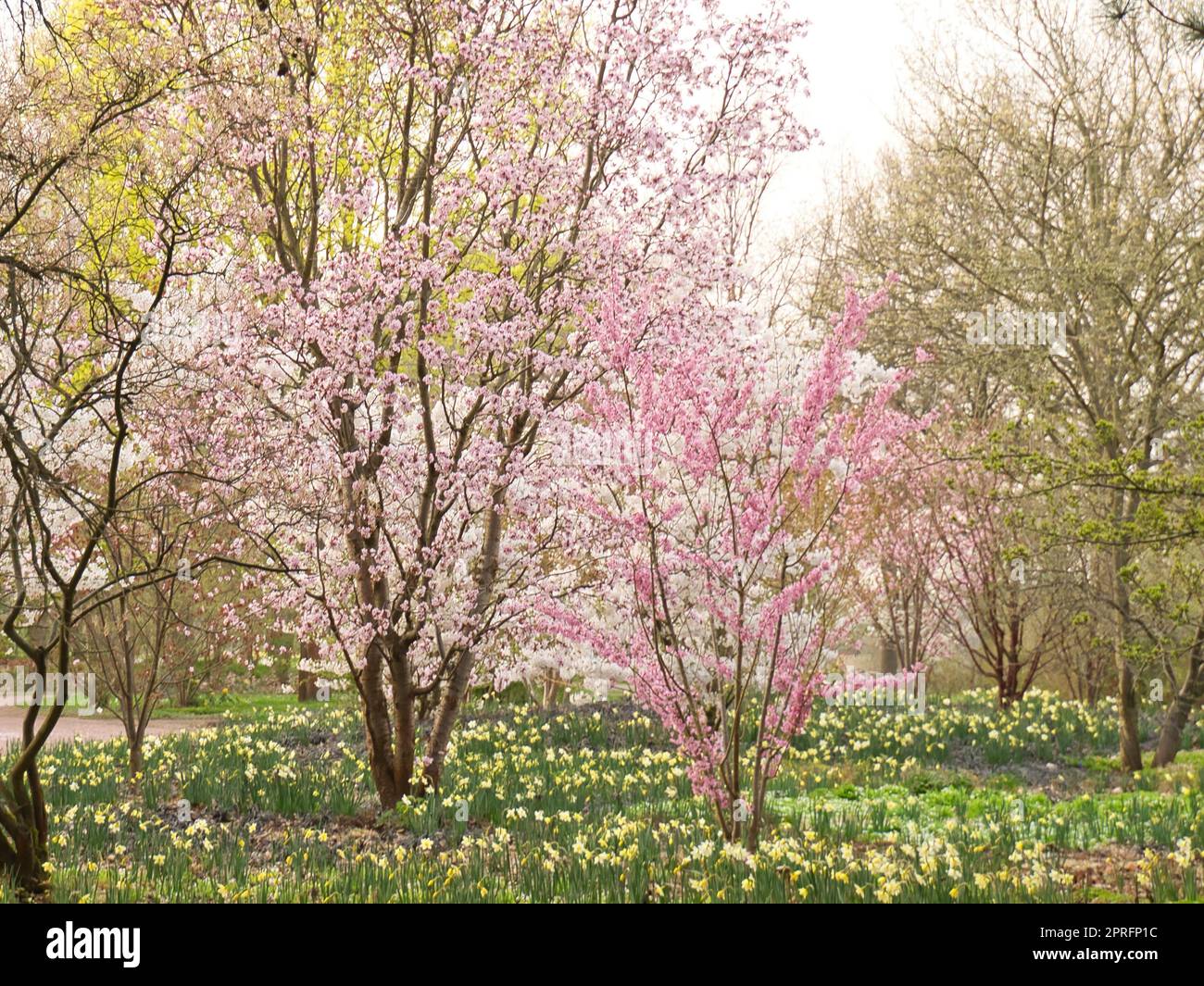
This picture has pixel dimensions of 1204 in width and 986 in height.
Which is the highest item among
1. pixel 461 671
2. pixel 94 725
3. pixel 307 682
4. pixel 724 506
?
pixel 724 506

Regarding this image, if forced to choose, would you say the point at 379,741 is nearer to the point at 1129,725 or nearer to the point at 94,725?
the point at 1129,725

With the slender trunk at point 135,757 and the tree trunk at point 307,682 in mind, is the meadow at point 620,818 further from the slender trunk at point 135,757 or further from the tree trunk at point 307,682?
the tree trunk at point 307,682

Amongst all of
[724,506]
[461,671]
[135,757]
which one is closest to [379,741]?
[461,671]

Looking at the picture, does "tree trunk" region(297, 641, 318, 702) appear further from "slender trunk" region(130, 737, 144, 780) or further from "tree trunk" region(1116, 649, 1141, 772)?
"tree trunk" region(1116, 649, 1141, 772)

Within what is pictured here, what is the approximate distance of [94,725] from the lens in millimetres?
16016

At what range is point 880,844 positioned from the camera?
7.30 metres

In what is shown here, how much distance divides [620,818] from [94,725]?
11784mm

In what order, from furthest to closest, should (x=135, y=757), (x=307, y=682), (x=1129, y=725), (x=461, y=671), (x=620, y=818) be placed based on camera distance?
(x=307, y=682) → (x=1129, y=725) → (x=135, y=757) → (x=461, y=671) → (x=620, y=818)

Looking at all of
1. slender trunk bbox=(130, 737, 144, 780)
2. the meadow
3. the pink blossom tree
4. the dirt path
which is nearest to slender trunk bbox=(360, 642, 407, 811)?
the meadow

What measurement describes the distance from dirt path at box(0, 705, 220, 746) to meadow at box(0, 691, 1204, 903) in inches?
93.8

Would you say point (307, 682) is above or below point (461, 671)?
below

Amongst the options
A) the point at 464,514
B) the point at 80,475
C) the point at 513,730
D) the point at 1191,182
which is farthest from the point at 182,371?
the point at 1191,182

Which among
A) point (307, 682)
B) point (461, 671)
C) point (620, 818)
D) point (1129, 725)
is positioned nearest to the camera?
point (620, 818)

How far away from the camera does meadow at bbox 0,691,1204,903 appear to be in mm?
5219
